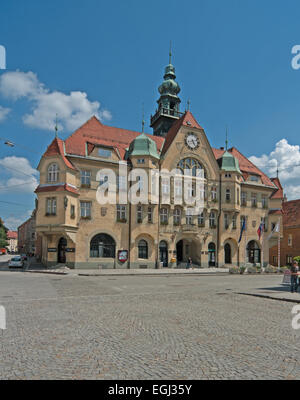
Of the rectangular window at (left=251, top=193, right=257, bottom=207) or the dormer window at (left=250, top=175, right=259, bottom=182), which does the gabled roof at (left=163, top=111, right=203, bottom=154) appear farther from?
the rectangular window at (left=251, top=193, right=257, bottom=207)

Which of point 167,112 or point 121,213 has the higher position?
point 167,112

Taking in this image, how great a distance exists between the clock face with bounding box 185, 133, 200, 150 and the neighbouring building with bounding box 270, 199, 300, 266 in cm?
2025

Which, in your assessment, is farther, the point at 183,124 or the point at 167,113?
the point at 167,113

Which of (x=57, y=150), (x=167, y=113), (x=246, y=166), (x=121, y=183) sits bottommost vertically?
(x=121, y=183)

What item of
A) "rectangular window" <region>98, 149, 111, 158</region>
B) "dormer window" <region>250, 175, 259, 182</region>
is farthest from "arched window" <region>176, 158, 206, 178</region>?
"dormer window" <region>250, 175, 259, 182</region>

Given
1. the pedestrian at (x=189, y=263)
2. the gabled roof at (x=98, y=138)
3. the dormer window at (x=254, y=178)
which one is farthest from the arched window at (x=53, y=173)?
the dormer window at (x=254, y=178)

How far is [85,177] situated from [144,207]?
796cm

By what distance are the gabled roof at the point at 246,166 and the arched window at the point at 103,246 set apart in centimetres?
2121

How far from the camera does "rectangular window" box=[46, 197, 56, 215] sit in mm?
34000

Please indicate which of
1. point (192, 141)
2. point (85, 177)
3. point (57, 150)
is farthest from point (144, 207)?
point (57, 150)

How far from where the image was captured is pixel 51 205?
3425 centimetres

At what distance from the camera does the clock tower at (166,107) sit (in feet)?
168

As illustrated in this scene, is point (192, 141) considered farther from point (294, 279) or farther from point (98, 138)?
point (294, 279)
